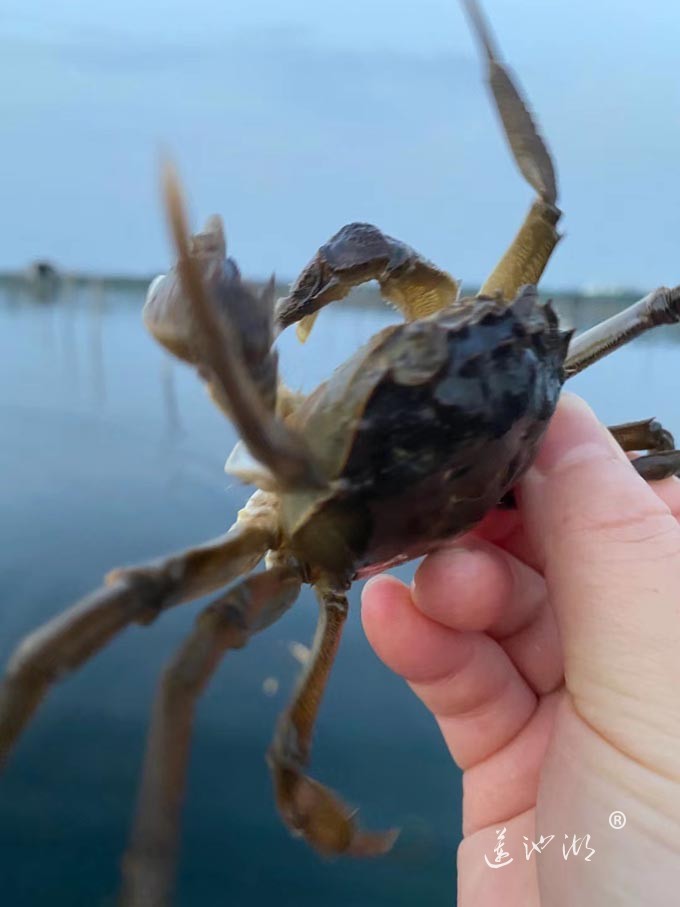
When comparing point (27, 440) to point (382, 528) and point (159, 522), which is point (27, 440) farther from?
point (382, 528)

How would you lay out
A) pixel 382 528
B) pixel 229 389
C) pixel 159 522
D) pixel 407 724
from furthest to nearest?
pixel 159 522 → pixel 407 724 → pixel 382 528 → pixel 229 389

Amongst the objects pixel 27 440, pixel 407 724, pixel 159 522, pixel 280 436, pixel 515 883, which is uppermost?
pixel 280 436

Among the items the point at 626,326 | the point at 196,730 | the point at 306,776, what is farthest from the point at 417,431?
the point at 196,730

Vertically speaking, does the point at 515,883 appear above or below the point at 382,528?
below

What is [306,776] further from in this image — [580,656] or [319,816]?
[580,656]

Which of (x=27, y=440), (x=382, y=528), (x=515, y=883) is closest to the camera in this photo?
(x=382, y=528)

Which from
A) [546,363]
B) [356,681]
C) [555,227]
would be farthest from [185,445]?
[546,363]
